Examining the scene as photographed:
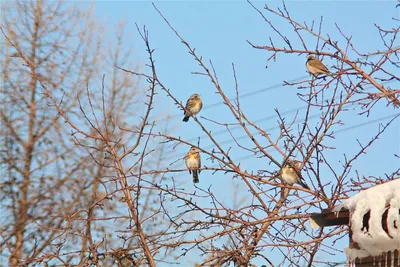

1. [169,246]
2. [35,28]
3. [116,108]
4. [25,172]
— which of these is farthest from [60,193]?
[169,246]

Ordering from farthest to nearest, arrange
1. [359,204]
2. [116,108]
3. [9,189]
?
[116,108] → [9,189] → [359,204]

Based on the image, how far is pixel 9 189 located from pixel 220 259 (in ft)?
32.0

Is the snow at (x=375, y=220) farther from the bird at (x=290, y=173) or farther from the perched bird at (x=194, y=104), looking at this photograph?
the perched bird at (x=194, y=104)

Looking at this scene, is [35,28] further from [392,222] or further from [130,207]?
[392,222]

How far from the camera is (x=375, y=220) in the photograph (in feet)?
12.0

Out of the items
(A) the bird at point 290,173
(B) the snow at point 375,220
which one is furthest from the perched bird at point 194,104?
(B) the snow at point 375,220

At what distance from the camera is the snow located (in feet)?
11.8

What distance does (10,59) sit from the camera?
1477 centimetres

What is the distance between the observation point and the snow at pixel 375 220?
3.59m

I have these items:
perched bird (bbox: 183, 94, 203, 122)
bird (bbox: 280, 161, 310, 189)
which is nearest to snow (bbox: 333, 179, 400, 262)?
bird (bbox: 280, 161, 310, 189)

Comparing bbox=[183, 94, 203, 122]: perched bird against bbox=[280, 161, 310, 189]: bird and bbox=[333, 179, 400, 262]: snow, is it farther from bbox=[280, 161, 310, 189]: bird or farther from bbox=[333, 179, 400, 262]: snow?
bbox=[333, 179, 400, 262]: snow

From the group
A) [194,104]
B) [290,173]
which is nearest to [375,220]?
[290,173]

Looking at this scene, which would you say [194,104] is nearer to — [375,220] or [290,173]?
[290,173]

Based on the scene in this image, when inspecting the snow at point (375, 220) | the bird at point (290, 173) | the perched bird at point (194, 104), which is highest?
the perched bird at point (194, 104)
